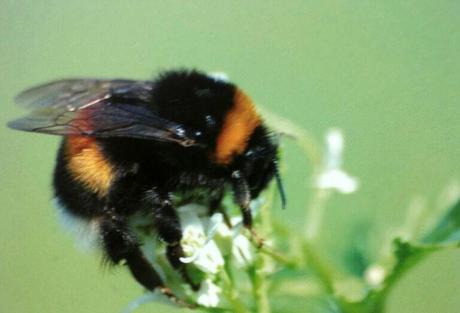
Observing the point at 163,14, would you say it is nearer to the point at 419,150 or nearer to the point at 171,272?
the point at 419,150

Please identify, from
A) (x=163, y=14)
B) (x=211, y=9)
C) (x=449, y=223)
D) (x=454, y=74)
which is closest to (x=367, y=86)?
(x=454, y=74)

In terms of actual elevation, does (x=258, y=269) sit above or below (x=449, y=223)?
below

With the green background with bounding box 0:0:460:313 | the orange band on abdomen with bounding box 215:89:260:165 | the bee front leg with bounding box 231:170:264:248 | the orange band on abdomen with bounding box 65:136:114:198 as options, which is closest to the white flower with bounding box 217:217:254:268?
the bee front leg with bounding box 231:170:264:248

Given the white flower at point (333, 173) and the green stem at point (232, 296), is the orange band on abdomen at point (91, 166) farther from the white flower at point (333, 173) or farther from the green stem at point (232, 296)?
the white flower at point (333, 173)

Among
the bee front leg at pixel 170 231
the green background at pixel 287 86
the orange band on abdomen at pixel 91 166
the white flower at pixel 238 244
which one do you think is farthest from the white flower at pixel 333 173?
the orange band on abdomen at pixel 91 166

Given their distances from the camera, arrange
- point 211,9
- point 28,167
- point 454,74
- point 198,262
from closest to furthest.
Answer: point 198,262 < point 454,74 < point 28,167 < point 211,9

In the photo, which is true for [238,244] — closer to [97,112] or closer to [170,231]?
[170,231]

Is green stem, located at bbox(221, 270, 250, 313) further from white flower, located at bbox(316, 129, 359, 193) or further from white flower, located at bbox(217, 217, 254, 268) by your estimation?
white flower, located at bbox(316, 129, 359, 193)
